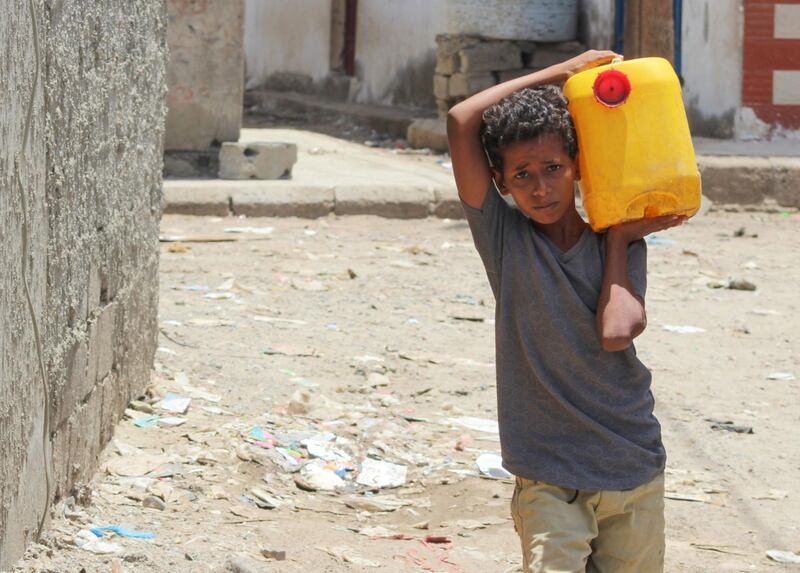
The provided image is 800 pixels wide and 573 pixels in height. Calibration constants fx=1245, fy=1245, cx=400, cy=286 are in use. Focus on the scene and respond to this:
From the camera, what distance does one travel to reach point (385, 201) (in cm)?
888

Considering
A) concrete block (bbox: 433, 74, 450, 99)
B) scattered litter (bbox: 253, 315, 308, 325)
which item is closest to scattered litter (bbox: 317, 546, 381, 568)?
Result: scattered litter (bbox: 253, 315, 308, 325)

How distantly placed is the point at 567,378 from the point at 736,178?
7176 millimetres

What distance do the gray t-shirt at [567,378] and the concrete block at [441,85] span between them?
32.4 feet

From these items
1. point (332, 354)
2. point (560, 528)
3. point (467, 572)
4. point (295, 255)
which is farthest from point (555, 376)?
point (295, 255)

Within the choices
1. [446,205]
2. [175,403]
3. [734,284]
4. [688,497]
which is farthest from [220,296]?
[446,205]

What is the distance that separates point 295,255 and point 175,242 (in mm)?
751

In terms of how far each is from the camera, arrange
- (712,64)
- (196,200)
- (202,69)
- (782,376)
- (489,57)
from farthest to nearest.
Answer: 1. (489,57)
2. (712,64)
3. (202,69)
4. (196,200)
5. (782,376)

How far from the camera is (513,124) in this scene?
2.30m

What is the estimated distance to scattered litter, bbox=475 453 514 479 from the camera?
4.02 m

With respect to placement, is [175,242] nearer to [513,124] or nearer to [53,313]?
[53,313]

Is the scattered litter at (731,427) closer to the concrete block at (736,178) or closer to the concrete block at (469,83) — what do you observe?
the concrete block at (736,178)

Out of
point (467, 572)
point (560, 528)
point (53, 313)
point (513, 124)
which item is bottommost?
point (467, 572)

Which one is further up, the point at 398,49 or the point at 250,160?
the point at 398,49

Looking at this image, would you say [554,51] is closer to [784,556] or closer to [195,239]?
[195,239]
